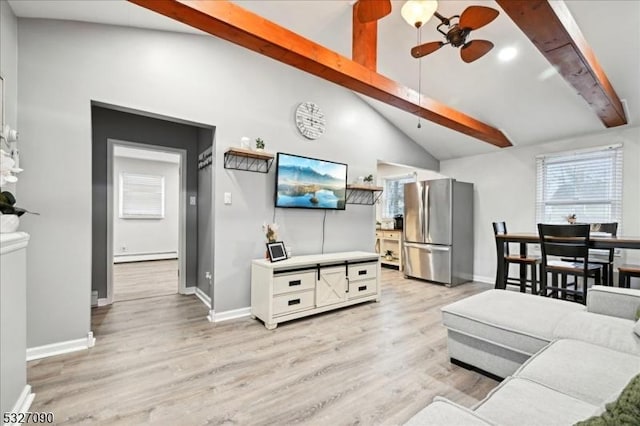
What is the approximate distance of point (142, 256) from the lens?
23.4 ft

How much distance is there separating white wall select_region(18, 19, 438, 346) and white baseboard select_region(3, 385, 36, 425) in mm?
727

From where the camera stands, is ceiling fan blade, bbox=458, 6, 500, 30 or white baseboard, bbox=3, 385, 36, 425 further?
ceiling fan blade, bbox=458, 6, 500, 30

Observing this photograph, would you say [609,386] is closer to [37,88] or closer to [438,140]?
[37,88]

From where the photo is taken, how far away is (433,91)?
13.4 ft

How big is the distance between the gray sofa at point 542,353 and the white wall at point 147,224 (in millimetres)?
6495

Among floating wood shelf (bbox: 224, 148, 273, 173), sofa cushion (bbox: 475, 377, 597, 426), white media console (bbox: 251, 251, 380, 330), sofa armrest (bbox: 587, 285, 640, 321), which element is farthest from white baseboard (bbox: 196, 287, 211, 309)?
sofa armrest (bbox: 587, 285, 640, 321)

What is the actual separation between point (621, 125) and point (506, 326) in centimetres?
391

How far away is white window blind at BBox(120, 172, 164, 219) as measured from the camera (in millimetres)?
7012

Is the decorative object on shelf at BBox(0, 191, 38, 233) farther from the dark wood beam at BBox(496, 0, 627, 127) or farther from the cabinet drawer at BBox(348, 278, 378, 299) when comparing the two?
the dark wood beam at BBox(496, 0, 627, 127)

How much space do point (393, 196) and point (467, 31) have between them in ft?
16.5

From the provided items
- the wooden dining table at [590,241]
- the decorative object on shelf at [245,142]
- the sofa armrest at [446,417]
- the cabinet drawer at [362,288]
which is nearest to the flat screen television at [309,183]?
the decorative object on shelf at [245,142]

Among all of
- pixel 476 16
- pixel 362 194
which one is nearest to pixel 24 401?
pixel 476 16

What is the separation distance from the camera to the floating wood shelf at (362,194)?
4242 millimetres

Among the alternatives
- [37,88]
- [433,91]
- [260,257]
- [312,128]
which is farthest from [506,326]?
[37,88]
